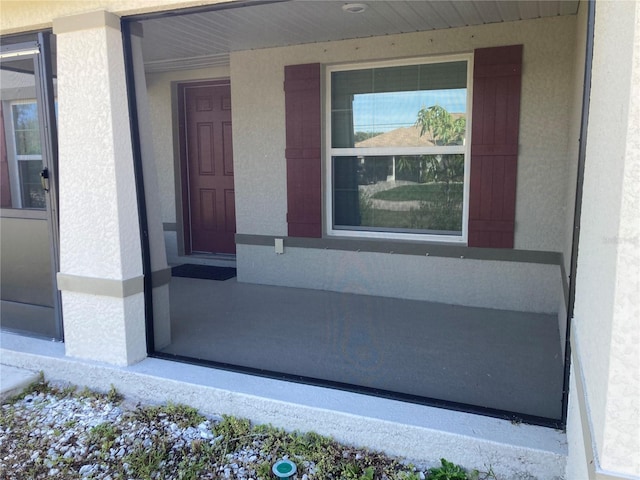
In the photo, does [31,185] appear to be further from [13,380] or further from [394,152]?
[394,152]

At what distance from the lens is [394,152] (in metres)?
4.89

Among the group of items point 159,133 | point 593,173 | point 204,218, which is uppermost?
point 159,133

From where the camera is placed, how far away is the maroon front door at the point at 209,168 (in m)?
6.32

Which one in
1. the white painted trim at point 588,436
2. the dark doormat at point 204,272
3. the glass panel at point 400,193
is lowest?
the dark doormat at point 204,272

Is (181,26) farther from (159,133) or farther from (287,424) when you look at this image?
(287,424)

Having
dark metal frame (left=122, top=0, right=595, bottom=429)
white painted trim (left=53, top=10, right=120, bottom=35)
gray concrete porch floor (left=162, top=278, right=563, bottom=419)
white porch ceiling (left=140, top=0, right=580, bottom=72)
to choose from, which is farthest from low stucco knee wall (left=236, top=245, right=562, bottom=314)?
white painted trim (left=53, top=10, right=120, bottom=35)

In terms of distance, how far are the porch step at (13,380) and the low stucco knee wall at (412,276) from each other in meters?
2.59

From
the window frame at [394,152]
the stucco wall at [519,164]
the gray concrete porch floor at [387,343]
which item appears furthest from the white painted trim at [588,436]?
the window frame at [394,152]

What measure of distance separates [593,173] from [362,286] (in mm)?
3459

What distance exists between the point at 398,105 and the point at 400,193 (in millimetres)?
853

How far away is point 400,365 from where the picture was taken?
3.31 m

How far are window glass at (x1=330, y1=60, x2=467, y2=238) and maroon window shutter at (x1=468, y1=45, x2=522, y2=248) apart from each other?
0.67ft

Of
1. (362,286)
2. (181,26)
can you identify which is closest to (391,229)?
(362,286)

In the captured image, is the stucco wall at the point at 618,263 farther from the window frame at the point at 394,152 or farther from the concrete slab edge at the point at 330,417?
the window frame at the point at 394,152
